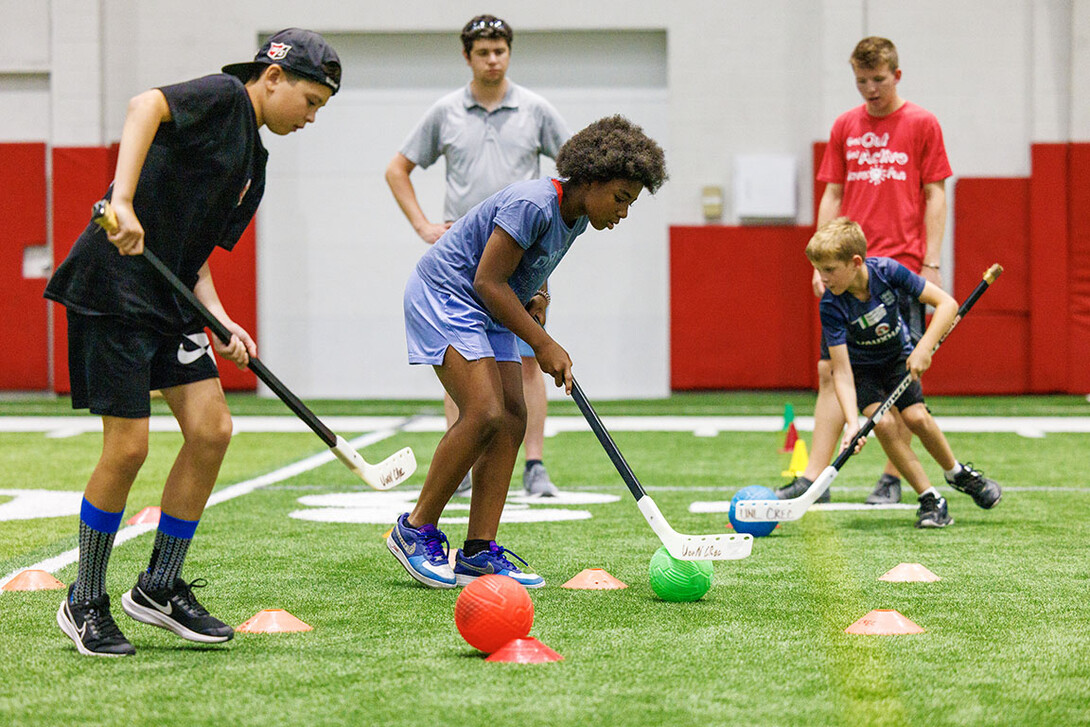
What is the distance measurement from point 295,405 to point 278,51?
868 millimetres

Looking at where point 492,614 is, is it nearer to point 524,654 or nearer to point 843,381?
point 524,654

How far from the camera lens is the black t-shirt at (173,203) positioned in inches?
118

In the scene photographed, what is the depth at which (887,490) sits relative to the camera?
19.1 ft

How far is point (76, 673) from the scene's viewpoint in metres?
2.80

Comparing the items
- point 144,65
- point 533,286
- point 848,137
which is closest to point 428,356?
point 533,286

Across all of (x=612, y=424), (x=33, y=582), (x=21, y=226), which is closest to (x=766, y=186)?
(x=612, y=424)

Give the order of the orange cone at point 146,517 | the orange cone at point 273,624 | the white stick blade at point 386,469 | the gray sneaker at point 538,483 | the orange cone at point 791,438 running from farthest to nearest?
the orange cone at point 791,438, the gray sneaker at point 538,483, the orange cone at point 146,517, the white stick blade at point 386,469, the orange cone at point 273,624

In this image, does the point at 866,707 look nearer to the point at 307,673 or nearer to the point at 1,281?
the point at 307,673

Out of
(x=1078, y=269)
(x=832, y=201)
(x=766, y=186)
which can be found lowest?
(x=1078, y=269)

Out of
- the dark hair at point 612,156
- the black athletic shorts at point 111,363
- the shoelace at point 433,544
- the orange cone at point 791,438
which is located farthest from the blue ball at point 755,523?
the orange cone at point 791,438

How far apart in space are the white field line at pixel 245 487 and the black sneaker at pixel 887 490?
2802 mm

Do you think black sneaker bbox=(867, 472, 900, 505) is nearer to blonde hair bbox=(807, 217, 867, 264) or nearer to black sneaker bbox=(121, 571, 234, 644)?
blonde hair bbox=(807, 217, 867, 264)

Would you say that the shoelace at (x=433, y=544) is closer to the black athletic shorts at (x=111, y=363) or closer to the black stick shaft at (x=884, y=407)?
the black athletic shorts at (x=111, y=363)

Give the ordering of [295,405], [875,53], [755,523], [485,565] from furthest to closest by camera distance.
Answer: [875,53], [755,523], [485,565], [295,405]
